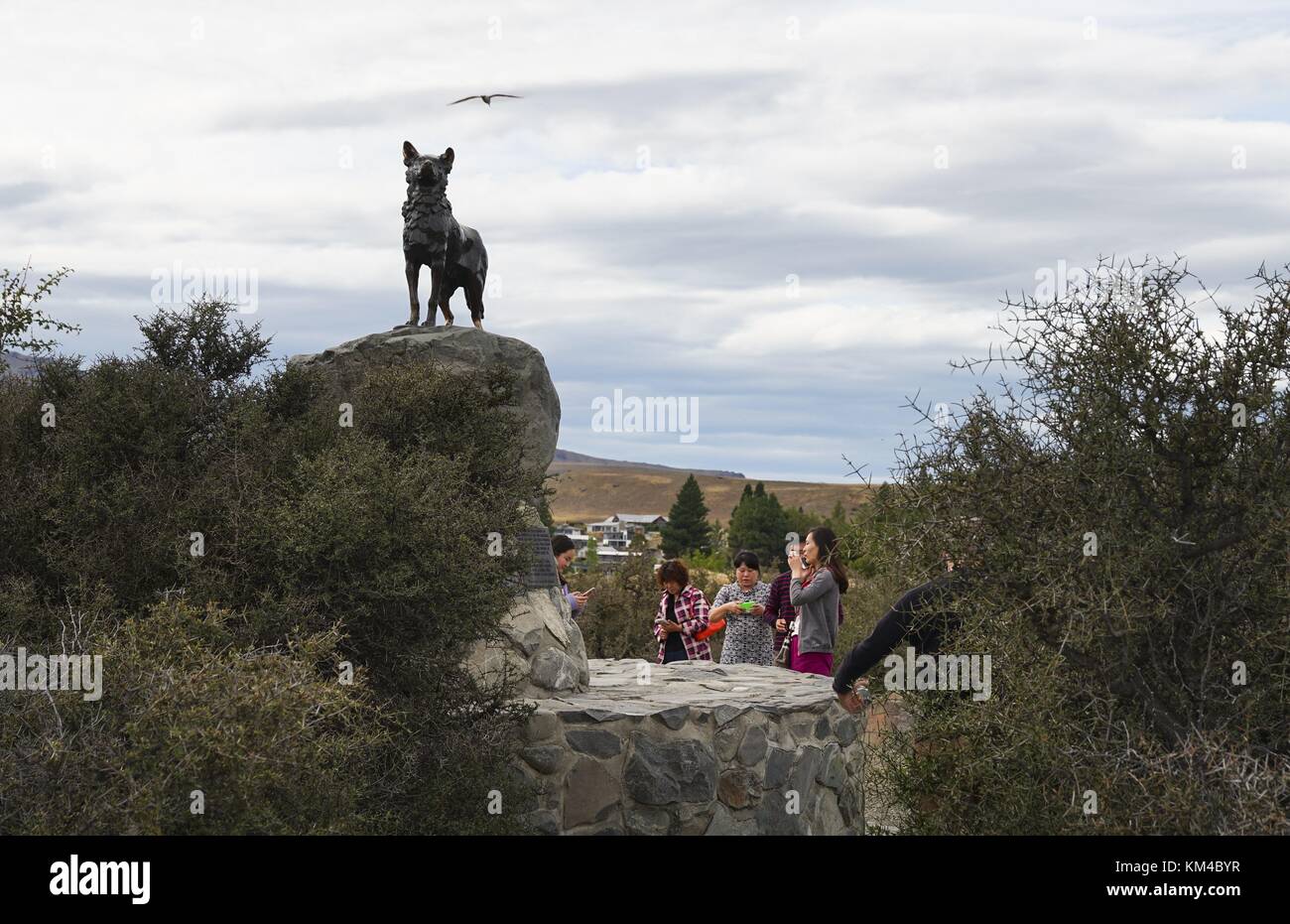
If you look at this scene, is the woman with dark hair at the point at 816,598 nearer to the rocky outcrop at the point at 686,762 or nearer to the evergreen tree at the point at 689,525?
the rocky outcrop at the point at 686,762

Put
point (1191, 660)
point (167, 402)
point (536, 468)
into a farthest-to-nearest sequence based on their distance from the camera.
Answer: point (536, 468) → point (167, 402) → point (1191, 660)

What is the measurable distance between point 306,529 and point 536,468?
274 cm

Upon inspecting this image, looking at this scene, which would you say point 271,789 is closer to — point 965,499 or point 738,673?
point 965,499

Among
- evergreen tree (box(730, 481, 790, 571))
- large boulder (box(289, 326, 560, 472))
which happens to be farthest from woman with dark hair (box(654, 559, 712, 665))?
evergreen tree (box(730, 481, 790, 571))

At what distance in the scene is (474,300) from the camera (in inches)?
393

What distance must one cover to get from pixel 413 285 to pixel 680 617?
352cm

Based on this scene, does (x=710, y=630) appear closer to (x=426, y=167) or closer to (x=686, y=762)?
(x=686, y=762)

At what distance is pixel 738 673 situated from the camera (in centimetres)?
955

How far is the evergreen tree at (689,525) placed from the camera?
56188 millimetres

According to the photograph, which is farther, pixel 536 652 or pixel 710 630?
pixel 710 630

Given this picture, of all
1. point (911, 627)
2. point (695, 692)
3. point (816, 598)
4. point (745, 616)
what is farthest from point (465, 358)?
point (911, 627)

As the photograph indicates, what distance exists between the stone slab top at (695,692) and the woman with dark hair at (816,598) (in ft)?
0.62
